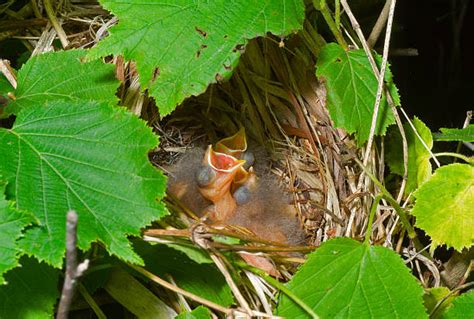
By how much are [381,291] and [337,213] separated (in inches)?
15.4

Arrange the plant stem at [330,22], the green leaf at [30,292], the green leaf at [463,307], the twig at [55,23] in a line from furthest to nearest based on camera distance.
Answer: the twig at [55,23], the plant stem at [330,22], the green leaf at [463,307], the green leaf at [30,292]

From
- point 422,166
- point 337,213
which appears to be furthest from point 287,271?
point 422,166

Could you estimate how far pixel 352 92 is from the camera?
1425 millimetres

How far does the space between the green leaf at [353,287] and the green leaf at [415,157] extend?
0.93 feet

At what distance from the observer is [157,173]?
113 centimetres

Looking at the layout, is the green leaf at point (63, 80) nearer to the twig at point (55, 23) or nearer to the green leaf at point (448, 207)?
the twig at point (55, 23)

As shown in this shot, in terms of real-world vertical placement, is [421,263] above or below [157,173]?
below

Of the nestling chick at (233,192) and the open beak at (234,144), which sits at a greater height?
the open beak at (234,144)

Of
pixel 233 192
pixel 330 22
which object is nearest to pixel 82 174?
pixel 330 22

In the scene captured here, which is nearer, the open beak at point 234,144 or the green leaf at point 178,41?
the green leaf at point 178,41

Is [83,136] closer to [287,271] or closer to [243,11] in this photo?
[243,11]

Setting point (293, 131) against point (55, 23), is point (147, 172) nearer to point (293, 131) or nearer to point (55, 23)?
point (55, 23)

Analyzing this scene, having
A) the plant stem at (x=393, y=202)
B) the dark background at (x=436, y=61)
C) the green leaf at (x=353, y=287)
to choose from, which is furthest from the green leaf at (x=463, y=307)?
the dark background at (x=436, y=61)

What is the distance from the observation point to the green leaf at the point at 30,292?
1.18 metres
